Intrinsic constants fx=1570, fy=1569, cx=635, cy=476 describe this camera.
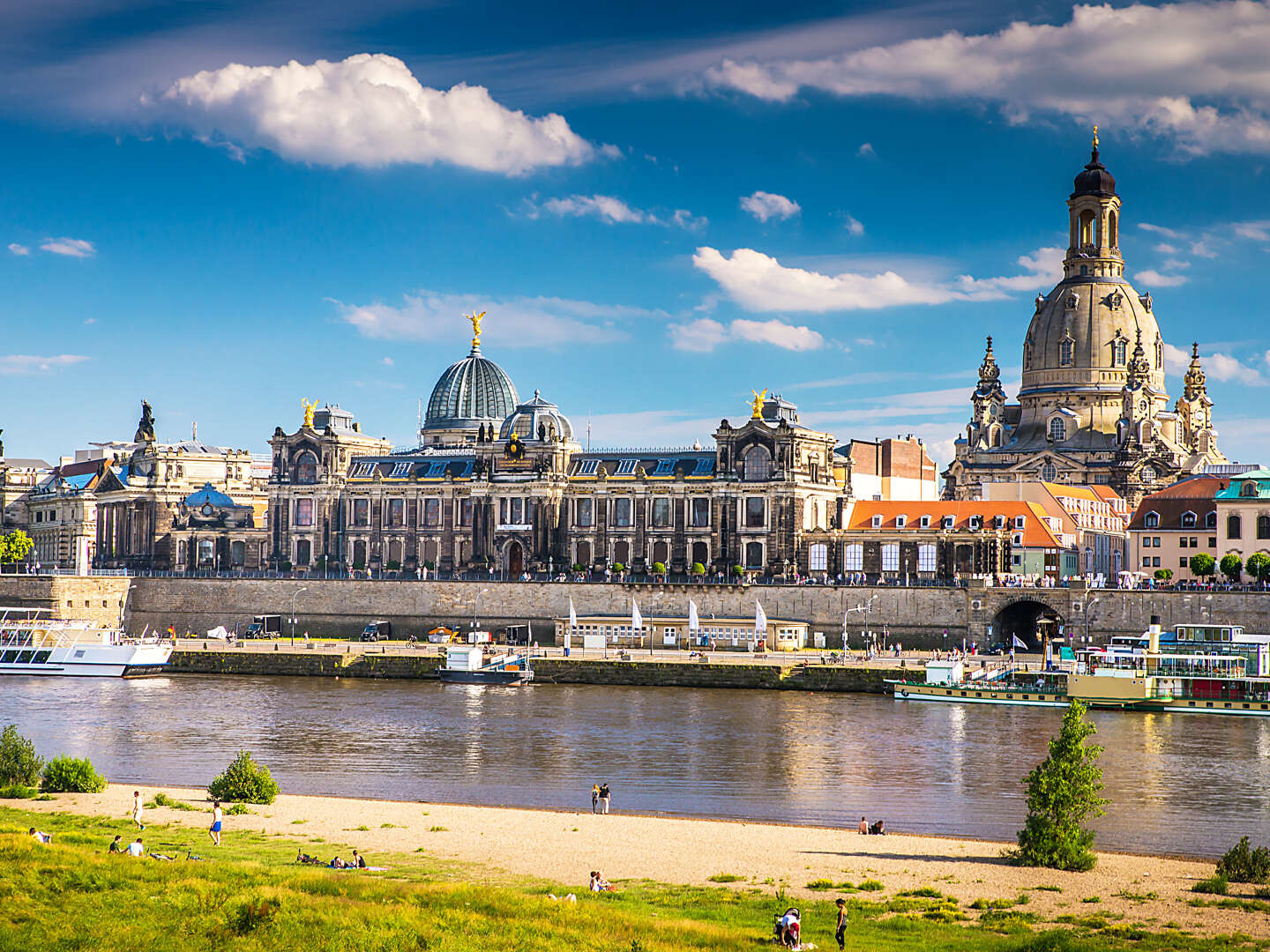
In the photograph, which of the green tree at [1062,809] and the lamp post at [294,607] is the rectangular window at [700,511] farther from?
the green tree at [1062,809]

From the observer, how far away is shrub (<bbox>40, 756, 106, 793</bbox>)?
5325cm

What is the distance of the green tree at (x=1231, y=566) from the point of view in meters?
99.1

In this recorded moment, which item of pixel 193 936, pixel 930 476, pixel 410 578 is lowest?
pixel 193 936

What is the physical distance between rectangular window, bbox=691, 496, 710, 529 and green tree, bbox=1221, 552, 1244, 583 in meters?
36.4

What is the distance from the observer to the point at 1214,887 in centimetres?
4028

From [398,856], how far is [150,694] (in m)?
46.9

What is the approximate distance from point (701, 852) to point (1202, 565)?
6521cm

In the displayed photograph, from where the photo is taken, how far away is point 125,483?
144 metres

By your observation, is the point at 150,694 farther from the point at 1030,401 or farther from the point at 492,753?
the point at 1030,401

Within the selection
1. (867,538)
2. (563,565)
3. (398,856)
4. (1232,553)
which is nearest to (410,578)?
(563,565)

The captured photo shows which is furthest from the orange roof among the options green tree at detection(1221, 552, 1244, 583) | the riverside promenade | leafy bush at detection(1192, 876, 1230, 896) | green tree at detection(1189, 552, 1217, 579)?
leafy bush at detection(1192, 876, 1230, 896)

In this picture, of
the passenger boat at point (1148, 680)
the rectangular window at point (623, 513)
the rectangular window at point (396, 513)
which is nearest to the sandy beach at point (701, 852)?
the passenger boat at point (1148, 680)

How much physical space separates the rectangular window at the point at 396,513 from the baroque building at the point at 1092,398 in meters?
49.8

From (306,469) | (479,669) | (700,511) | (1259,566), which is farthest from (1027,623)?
(306,469)
